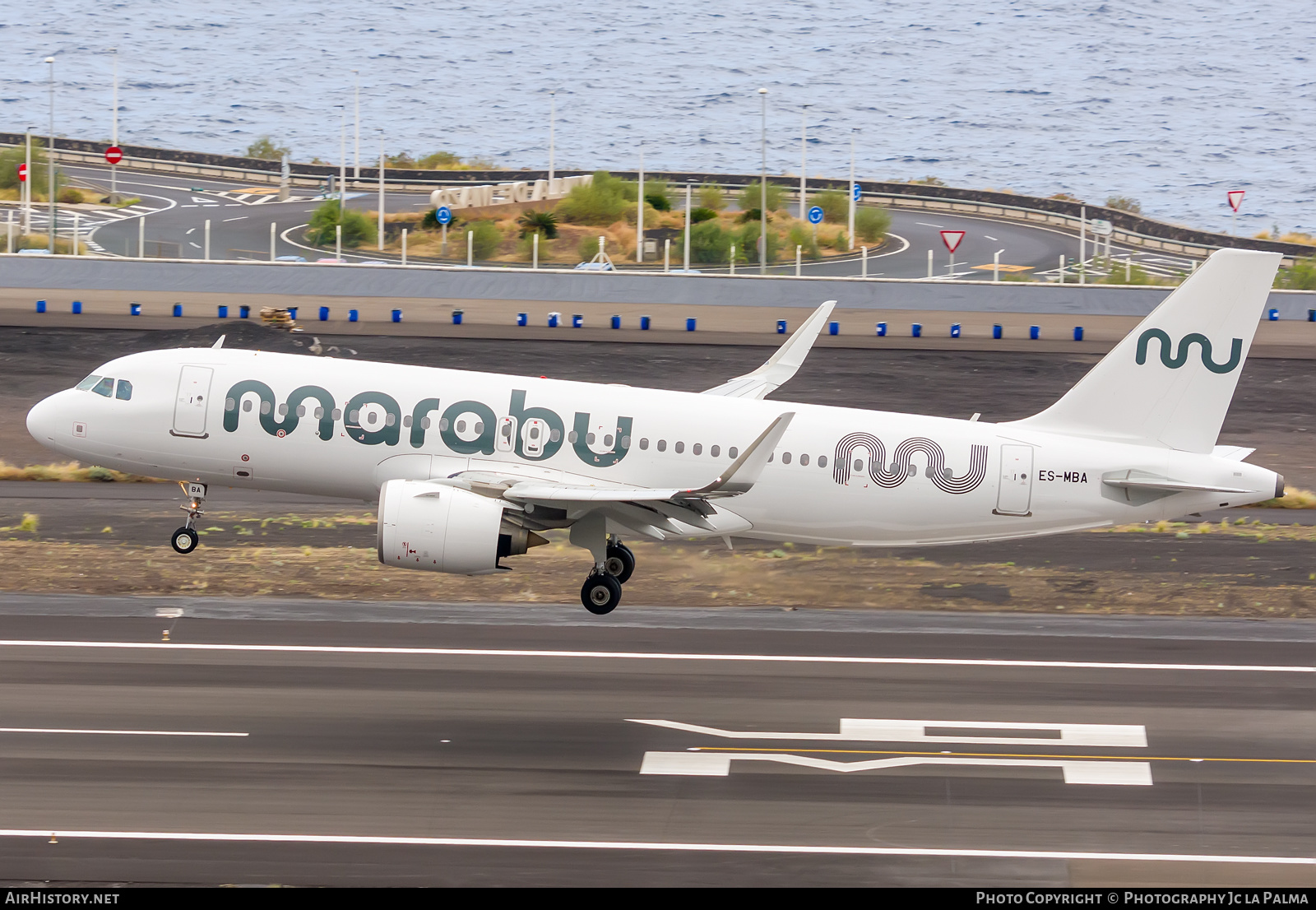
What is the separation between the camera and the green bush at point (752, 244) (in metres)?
88.2

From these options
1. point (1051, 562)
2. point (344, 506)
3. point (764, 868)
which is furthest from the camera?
point (344, 506)

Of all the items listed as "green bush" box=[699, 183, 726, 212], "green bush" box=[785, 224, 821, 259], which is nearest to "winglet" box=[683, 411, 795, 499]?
"green bush" box=[785, 224, 821, 259]

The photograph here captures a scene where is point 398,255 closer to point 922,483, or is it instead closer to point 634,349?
point 634,349

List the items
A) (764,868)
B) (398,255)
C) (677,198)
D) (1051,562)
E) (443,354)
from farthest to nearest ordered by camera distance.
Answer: (677,198) → (398,255) → (443,354) → (1051,562) → (764,868)

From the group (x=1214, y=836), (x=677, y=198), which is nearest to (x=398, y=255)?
(x=677, y=198)

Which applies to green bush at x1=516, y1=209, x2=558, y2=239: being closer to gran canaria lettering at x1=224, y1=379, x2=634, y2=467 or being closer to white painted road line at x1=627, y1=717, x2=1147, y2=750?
gran canaria lettering at x1=224, y1=379, x2=634, y2=467

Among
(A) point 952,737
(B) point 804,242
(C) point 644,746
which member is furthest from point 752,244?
(C) point 644,746

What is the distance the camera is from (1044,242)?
108562 millimetres

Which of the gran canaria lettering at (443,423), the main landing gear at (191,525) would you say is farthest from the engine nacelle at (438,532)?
the main landing gear at (191,525)

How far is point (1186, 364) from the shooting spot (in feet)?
91.6

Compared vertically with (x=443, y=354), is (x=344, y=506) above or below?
below

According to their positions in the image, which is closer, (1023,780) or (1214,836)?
(1214,836)

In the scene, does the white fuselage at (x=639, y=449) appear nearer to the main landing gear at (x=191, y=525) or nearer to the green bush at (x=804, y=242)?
the main landing gear at (x=191, y=525)

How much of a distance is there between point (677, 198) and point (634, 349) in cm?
5828
